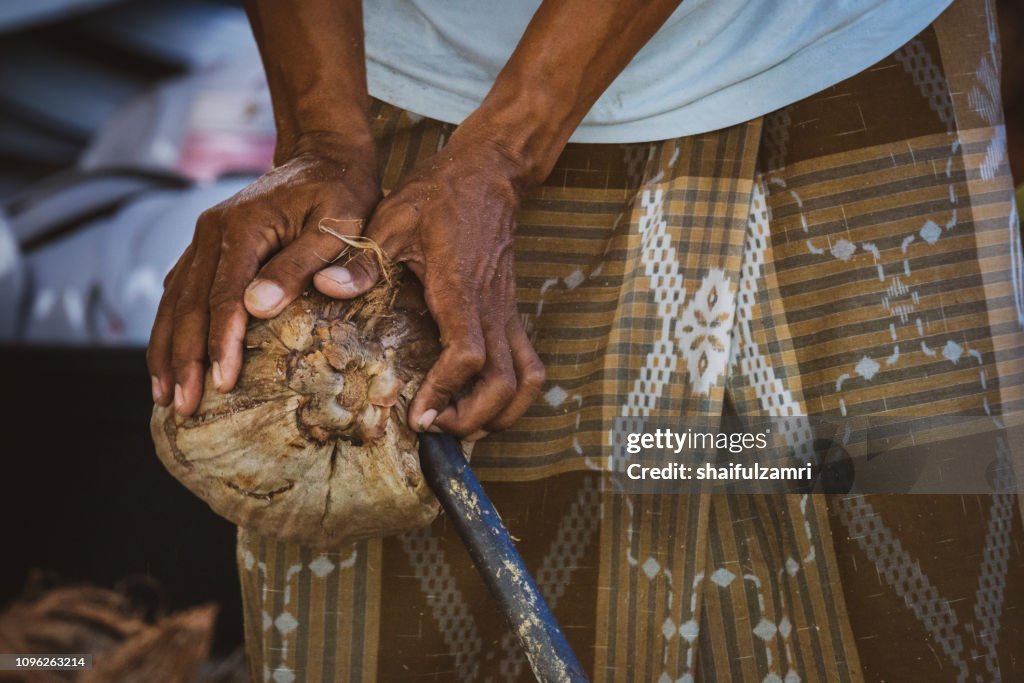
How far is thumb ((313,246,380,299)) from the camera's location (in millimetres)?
860

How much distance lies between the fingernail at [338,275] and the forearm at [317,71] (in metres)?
0.19

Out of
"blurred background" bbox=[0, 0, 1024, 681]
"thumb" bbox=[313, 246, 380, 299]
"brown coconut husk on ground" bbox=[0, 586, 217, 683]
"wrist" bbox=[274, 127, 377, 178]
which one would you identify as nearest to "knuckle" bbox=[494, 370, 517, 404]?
"thumb" bbox=[313, 246, 380, 299]

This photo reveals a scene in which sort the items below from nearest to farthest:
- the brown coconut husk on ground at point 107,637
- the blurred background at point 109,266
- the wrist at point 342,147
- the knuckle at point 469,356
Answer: the knuckle at point 469,356 → the wrist at point 342,147 → the brown coconut husk on ground at point 107,637 → the blurred background at point 109,266

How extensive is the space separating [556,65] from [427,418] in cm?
34

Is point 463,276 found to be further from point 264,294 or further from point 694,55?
point 694,55

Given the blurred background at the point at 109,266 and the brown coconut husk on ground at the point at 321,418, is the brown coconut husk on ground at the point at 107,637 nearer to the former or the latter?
the blurred background at the point at 109,266

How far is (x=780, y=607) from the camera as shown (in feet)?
3.42

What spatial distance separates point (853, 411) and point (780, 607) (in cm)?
22

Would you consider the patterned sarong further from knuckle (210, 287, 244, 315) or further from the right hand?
knuckle (210, 287, 244, 315)

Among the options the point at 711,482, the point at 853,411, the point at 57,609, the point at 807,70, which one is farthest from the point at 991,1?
the point at 57,609

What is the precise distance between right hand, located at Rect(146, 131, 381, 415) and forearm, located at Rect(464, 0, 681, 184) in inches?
5.7

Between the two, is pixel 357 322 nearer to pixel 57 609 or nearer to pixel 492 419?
pixel 492 419

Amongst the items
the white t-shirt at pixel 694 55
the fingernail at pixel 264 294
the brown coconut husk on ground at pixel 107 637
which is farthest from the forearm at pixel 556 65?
the brown coconut husk on ground at pixel 107 637

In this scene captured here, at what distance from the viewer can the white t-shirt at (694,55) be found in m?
1.03
